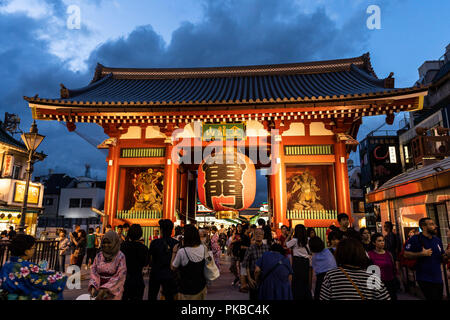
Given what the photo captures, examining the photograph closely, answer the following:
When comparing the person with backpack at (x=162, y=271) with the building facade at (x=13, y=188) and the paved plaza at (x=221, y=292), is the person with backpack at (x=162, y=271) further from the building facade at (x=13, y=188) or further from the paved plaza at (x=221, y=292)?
the building facade at (x=13, y=188)

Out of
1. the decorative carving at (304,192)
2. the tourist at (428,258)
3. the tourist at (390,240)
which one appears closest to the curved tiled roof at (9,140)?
the decorative carving at (304,192)

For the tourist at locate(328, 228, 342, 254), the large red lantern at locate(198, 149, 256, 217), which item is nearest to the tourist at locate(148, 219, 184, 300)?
the tourist at locate(328, 228, 342, 254)

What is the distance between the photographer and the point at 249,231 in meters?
7.16

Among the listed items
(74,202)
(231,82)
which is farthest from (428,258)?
(74,202)

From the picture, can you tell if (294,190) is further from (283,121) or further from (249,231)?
(249,231)

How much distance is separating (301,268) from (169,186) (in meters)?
6.27

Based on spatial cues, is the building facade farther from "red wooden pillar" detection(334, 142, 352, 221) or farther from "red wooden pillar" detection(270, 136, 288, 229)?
"red wooden pillar" detection(334, 142, 352, 221)

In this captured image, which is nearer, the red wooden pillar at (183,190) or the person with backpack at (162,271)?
the person with backpack at (162,271)

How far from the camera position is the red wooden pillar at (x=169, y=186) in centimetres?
979

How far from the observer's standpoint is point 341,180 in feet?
31.2

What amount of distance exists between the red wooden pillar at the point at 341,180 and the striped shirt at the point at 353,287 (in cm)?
748

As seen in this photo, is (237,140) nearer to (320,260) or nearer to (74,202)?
(320,260)

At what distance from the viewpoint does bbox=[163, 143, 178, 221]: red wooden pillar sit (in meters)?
9.79

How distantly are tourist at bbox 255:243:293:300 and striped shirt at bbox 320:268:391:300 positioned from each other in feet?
4.20
